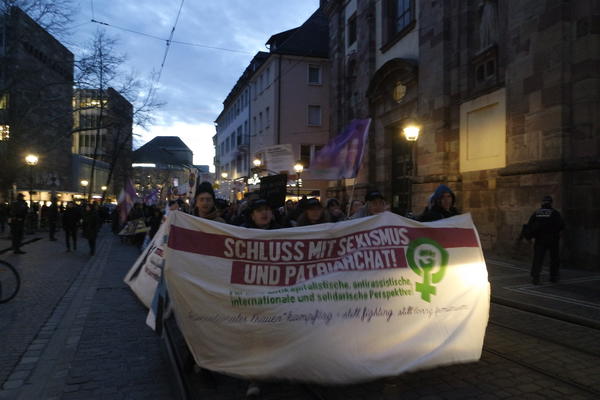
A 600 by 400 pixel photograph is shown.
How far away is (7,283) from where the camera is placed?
7082 mm

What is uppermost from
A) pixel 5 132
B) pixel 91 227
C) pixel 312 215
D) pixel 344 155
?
pixel 5 132

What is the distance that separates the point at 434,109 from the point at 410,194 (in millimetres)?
3498

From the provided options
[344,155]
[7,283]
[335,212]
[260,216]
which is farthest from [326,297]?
[7,283]

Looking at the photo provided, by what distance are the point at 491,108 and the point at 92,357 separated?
502 inches

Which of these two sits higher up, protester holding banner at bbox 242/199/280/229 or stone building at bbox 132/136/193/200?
stone building at bbox 132/136/193/200

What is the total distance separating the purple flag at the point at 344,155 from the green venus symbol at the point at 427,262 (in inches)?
Result: 152

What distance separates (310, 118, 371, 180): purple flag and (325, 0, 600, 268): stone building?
5716mm

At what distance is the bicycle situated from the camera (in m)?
7.10

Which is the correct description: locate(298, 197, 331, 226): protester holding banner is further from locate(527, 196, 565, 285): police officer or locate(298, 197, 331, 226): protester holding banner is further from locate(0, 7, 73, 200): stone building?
locate(0, 7, 73, 200): stone building

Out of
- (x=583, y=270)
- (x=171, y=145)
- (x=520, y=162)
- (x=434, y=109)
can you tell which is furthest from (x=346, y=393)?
(x=171, y=145)

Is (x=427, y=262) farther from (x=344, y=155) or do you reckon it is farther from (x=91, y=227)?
(x=91, y=227)

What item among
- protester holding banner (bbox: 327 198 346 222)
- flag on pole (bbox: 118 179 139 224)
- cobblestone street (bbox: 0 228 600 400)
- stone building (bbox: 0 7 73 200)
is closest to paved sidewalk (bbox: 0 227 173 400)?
cobblestone street (bbox: 0 228 600 400)

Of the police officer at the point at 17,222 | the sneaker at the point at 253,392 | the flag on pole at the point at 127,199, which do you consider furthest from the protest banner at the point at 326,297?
the flag on pole at the point at 127,199

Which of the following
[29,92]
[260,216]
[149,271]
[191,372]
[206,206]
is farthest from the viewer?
[29,92]
